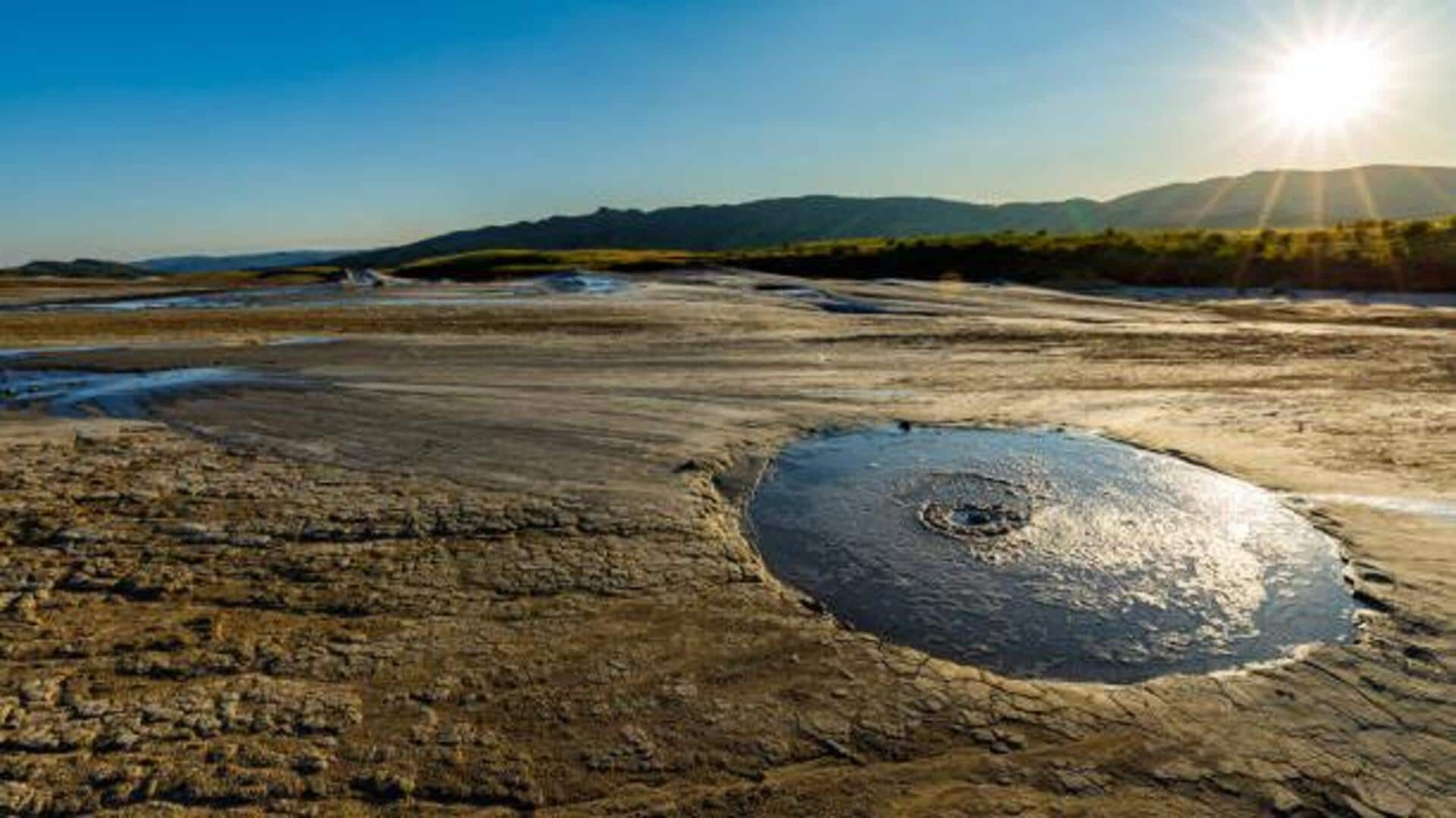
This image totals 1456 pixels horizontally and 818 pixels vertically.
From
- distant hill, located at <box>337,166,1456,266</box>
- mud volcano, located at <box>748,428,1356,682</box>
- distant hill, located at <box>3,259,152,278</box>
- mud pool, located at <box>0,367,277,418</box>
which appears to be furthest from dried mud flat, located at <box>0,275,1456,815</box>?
distant hill, located at <box>337,166,1456,266</box>

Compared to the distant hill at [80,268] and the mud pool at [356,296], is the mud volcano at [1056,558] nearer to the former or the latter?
the mud pool at [356,296]

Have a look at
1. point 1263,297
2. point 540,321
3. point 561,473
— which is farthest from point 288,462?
point 1263,297

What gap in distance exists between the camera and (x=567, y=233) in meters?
189

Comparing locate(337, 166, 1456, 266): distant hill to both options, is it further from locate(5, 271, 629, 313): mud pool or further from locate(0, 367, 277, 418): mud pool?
locate(0, 367, 277, 418): mud pool

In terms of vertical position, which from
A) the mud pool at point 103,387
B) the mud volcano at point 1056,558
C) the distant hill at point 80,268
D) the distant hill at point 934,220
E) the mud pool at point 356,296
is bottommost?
the mud volcano at point 1056,558

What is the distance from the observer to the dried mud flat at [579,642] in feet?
13.3

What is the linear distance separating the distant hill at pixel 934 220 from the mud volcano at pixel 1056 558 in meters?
163

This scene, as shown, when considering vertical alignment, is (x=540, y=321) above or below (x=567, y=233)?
below

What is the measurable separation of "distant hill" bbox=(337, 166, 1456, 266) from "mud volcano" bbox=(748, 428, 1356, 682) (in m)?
163

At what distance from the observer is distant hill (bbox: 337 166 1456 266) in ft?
563

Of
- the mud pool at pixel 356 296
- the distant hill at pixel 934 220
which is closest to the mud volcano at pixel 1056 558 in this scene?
the mud pool at pixel 356 296

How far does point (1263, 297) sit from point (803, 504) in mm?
27206

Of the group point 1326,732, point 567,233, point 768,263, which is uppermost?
point 567,233

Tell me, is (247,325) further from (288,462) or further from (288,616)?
(288,616)
